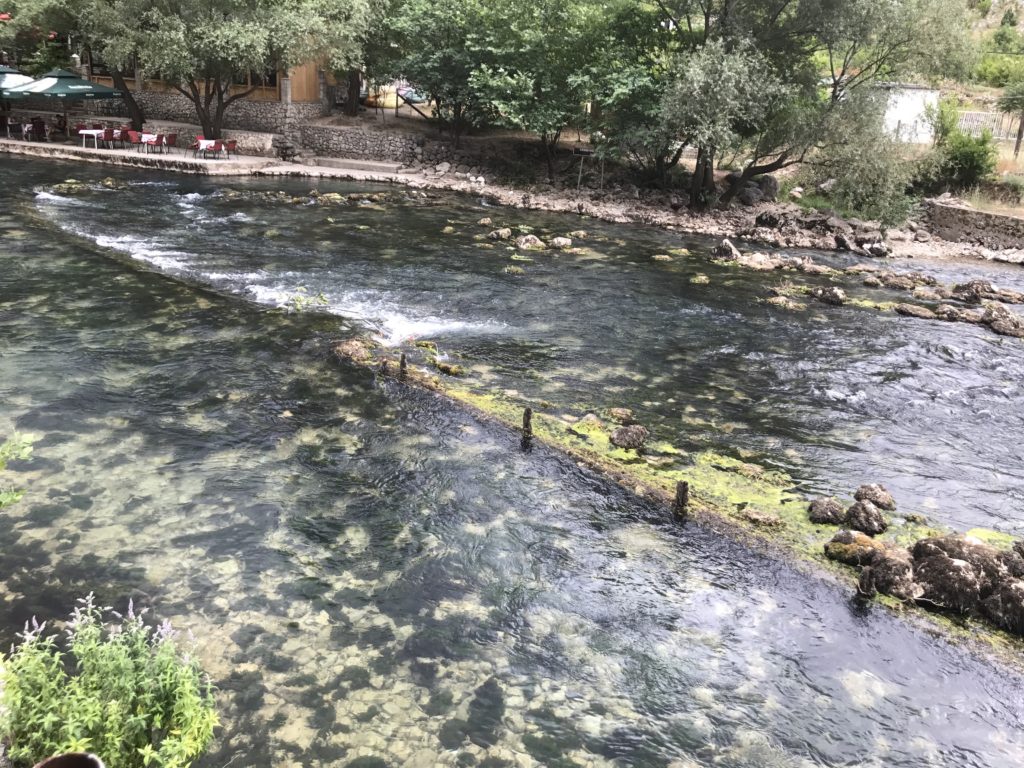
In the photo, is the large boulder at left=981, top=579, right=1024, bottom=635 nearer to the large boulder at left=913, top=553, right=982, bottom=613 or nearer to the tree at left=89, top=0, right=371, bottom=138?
the large boulder at left=913, top=553, right=982, bottom=613

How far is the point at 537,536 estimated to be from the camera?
27.3ft

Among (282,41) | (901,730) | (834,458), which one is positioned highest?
(282,41)

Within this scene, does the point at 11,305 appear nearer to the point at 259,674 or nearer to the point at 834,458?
the point at 259,674

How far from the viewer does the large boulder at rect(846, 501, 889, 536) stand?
8.59m

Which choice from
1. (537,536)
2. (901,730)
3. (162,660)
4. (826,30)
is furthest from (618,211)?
(162,660)

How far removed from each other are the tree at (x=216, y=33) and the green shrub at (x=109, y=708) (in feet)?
87.3

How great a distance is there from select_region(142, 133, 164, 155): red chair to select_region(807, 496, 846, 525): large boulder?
1169 inches

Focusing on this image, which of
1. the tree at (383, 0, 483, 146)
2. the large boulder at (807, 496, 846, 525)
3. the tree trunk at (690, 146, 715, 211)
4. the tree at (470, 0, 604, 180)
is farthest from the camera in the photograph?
the tree at (383, 0, 483, 146)

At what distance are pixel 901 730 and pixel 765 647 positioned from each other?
1218mm

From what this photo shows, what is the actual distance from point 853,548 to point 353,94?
3410 centimetres

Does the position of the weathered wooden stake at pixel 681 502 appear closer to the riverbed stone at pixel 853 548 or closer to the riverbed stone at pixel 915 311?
the riverbed stone at pixel 853 548

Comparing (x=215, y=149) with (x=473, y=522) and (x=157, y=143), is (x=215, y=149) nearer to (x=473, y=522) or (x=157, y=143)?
(x=157, y=143)

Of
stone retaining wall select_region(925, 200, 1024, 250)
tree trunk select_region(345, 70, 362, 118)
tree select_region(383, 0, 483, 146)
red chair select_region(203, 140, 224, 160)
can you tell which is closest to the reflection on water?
stone retaining wall select_region(925, 200, 1024, 250)

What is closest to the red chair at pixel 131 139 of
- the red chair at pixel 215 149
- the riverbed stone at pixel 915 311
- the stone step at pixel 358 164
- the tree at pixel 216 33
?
the red chair at pixel 215 149
